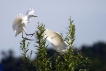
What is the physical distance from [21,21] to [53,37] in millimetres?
1223

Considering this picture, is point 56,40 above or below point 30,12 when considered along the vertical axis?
below

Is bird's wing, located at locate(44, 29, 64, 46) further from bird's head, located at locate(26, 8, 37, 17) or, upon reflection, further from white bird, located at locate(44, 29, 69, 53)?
bird's head, located at locate(26, 8, 37, 17)

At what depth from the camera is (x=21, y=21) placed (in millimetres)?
7906

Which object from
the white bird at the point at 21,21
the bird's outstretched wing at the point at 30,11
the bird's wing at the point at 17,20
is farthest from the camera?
the bird's outstretched wing at the point at 30,11

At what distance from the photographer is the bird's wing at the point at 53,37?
6543 millimetres

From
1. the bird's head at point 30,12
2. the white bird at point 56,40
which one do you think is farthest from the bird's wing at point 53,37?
the bird's head at point 30,12

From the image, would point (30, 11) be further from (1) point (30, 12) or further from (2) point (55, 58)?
(2) point (55, 58)

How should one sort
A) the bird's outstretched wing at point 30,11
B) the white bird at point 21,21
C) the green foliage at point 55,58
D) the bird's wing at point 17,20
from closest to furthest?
1. the green foliage at point 55,58
2. the white bird at point 21,21
3. the bird's wing at point 17,20
4. the bird's outstretched wing at point 30,11

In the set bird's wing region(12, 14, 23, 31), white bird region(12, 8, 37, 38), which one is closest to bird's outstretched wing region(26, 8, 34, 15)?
white bird region(12, 8, 37, 38)

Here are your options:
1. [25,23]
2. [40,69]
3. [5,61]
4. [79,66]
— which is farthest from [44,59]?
[5,61]

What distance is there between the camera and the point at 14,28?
8234 mm

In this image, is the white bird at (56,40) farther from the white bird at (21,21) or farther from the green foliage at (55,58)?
the white bird at (21,21)

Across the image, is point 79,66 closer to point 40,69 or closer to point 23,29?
point 40,69

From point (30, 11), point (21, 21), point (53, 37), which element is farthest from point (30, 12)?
point (53, 37)
